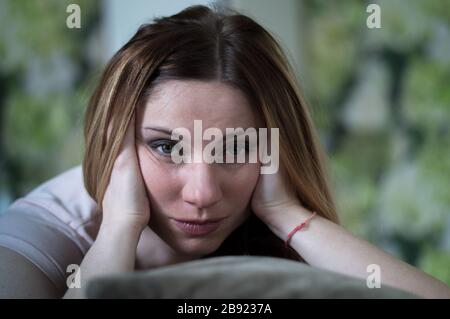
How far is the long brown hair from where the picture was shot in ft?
3.60

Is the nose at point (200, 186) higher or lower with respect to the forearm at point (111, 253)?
higher

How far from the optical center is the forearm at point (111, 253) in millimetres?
963

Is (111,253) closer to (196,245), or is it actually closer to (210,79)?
(196,245)

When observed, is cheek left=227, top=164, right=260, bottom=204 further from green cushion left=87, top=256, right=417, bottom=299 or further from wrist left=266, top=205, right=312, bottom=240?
green cushion left=87, top=256, right=417, bottom=299

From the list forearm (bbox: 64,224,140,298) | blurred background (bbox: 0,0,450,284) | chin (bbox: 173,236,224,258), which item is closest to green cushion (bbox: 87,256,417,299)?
forearm (bbox: 64,224,140,298)

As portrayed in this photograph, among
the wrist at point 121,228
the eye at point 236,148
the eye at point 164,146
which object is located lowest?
the wrist at point 121,228

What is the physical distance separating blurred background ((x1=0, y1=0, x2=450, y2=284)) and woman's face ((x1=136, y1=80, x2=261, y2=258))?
5.37 feet

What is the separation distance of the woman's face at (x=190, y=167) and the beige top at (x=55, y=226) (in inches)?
7.1

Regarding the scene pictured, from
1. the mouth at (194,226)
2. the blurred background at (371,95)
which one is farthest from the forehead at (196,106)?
the blurred background at (371,95)

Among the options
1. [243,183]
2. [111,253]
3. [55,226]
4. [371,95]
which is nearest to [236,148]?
[243,183]

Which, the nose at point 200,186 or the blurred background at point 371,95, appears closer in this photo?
the nose at point 200,186

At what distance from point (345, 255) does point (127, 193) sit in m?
0.41

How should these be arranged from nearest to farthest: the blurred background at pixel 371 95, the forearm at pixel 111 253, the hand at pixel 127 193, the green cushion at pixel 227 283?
the green cushion at pixel 227 283
the forearm at pixel 111 253
the hand at pixel 127 193
the blurred background at pixel 371 95

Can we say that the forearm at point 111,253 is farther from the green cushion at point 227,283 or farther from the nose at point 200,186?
the green cushion at point 227,283
